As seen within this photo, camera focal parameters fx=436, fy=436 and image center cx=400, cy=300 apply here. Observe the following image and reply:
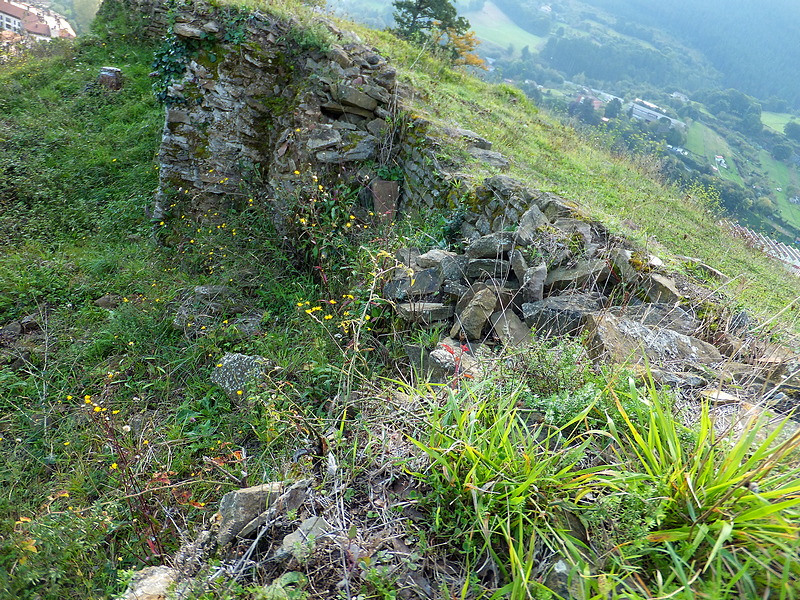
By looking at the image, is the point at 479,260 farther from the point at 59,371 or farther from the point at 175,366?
the point at 59,371

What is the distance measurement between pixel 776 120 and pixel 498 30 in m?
52.3

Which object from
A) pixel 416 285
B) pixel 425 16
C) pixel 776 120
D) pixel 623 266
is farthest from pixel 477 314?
pixel 776 120

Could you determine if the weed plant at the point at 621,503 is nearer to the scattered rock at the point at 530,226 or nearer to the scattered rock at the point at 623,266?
the scattered rock at the point at 623,266

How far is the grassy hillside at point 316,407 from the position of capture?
5.08 ft

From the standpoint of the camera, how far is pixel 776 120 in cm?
2834

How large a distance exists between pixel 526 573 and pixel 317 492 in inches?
36.9

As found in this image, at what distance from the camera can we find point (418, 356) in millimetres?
2986

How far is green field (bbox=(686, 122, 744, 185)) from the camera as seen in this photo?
1600 centimetres

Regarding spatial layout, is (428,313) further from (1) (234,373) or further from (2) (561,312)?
(1) (234,373)

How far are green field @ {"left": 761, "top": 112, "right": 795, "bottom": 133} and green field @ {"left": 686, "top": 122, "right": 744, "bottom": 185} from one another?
4.77 metres

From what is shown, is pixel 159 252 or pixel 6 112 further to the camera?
pixel 6 112

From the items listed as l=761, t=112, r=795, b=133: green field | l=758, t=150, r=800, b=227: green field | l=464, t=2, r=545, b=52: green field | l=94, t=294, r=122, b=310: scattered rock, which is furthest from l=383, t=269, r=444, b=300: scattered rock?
l=464, t=2, r=545, b=52: green field

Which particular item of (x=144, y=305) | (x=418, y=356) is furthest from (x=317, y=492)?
(x=144, y=305)

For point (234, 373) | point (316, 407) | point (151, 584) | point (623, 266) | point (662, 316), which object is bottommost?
point (234, 373)
